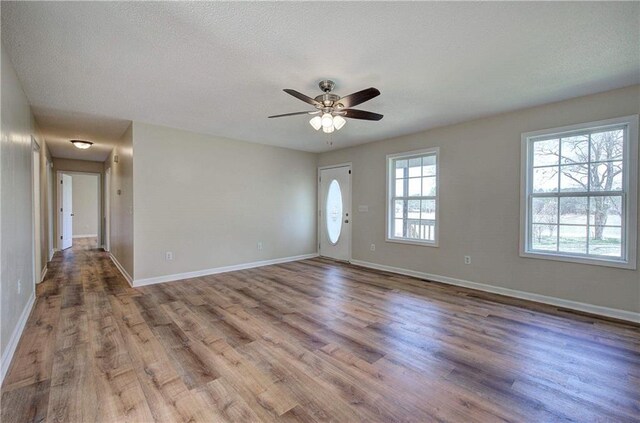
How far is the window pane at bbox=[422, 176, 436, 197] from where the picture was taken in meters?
4.68

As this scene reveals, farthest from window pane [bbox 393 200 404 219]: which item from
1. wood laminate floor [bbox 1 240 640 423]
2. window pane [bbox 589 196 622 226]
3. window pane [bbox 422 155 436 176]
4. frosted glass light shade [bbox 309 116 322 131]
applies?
frosted glass light shade [bbox 309 116 322 131]

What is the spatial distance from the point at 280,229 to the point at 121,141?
10.8ft

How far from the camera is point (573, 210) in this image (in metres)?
3.38

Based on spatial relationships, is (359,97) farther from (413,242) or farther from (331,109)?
(413,242)

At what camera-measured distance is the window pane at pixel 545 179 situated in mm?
3504

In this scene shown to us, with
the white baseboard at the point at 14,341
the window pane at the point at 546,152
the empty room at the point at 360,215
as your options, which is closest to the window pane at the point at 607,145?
the empty room at the point at 360,215

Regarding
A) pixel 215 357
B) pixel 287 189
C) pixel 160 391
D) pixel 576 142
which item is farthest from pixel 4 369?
pixel 576 142

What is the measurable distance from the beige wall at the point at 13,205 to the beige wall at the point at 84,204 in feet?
26.2

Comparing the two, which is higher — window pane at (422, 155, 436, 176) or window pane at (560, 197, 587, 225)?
window pane at (422, 155, 436, 176)

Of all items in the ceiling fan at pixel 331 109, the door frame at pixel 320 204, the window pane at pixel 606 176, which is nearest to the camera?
the ceiling fan at pixel 331 109

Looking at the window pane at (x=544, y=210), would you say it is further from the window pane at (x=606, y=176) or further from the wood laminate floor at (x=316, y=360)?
the wood laminate floor at (x=316, y=360)

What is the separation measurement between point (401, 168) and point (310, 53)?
3.31 meters

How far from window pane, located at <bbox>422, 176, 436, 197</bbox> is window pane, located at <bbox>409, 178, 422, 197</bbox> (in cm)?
9

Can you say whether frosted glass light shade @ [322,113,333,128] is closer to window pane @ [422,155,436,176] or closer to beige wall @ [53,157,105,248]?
window pane @ [422,155,436,176]
